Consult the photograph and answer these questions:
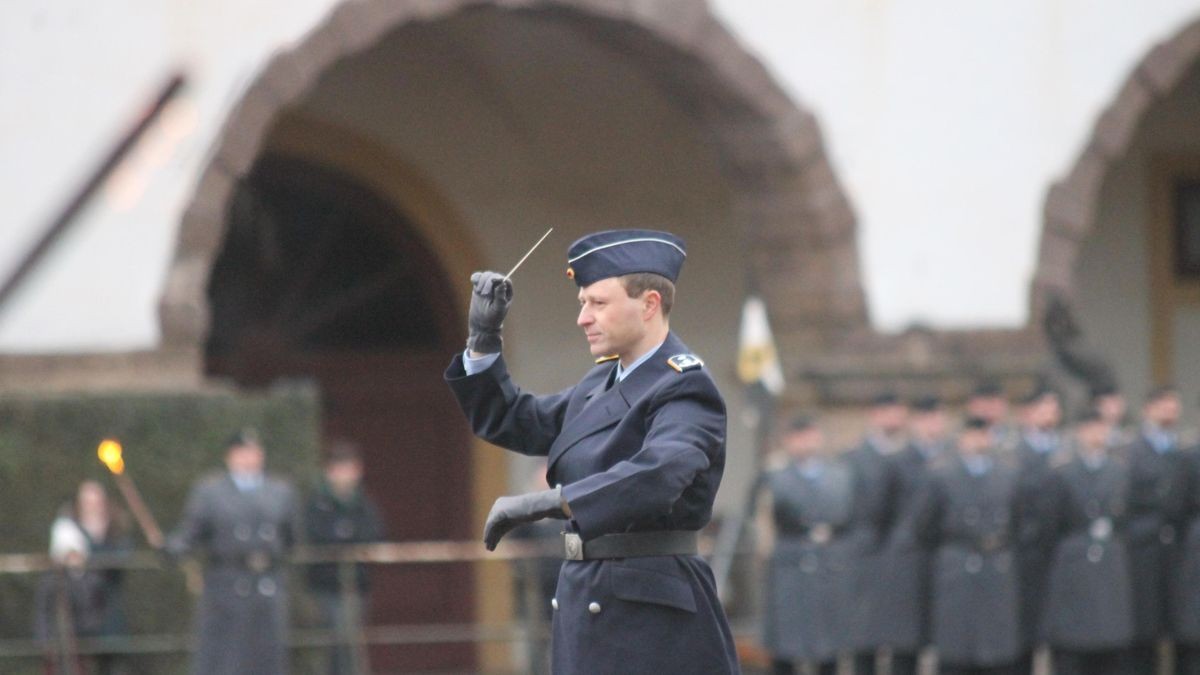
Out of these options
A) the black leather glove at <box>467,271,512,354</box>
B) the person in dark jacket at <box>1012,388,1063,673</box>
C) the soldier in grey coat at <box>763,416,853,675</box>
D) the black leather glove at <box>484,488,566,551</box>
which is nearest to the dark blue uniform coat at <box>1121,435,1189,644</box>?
the person in dark jacket at <box>1012,388,1063,673</box>

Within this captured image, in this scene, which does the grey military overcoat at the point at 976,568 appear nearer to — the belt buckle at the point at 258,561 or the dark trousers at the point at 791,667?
the dark trousers at the point at 791,667

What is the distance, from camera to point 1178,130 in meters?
16.7

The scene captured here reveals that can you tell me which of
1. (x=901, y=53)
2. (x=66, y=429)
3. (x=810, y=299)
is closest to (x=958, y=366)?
(x=810, y=299)

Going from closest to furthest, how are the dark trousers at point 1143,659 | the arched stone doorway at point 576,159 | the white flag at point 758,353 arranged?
the dark trousers at point 1143,659, the white flag at point 758,353, the arched stone doorway at point 576,159

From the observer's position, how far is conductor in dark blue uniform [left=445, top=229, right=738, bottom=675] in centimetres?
509

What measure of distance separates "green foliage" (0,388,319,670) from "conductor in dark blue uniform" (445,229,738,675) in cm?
600

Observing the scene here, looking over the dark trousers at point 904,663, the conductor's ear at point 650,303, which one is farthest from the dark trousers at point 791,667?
the conductor's ear at point 650,303

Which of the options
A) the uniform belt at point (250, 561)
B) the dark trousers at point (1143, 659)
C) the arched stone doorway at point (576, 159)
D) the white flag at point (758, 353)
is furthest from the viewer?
the arched stone doorway at point (576, 159)

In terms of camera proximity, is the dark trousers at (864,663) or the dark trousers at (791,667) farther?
the dark trousers at (791,667)

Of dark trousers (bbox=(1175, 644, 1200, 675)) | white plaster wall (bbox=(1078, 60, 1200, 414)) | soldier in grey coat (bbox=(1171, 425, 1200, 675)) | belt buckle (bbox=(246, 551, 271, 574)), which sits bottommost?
dark trousers (bbox=(1175, 644, 1200, 675))

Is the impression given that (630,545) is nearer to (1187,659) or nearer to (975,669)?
(975,669)

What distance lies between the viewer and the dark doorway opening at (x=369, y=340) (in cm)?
1442

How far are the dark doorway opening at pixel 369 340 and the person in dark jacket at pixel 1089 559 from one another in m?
4.94

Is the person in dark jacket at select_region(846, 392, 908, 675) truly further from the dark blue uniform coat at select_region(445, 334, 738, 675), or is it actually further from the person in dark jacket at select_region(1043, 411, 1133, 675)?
the dark blue uniform coat at select_region(445, 334, 738, 675)
